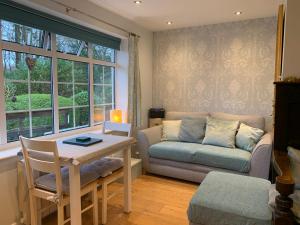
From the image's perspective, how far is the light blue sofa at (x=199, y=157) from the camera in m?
2.71

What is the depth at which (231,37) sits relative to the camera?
3.65 metres

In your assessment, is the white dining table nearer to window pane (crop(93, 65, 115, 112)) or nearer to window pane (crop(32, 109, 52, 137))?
window pane (crop(32, 109, 52, 137))

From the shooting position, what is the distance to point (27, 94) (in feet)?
8.01

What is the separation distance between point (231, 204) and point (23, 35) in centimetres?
254

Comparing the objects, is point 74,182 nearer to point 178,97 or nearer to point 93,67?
point 93,67

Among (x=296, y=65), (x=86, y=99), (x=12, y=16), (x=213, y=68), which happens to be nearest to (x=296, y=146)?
(x=296, y=65)

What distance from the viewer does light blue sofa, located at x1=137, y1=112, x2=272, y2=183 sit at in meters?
2.71

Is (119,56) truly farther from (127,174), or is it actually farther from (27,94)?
(127,174)

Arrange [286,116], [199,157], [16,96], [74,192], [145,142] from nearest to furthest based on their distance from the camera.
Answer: [74,192] < [286,116] < [16,96] < [199,157] < [145,142]

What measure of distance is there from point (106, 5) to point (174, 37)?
152 centimetres

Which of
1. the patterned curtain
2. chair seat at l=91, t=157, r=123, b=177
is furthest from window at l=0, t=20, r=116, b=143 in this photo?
chair seat at l=91, t=157, r=123, b=177

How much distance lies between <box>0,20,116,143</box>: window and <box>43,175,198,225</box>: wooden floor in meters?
1.05

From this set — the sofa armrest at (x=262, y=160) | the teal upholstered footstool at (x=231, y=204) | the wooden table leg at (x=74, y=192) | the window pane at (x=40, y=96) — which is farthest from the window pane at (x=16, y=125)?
the sofa armrest at (x=262, y=160)

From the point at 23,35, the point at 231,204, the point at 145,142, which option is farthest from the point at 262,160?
the point at 23,35
